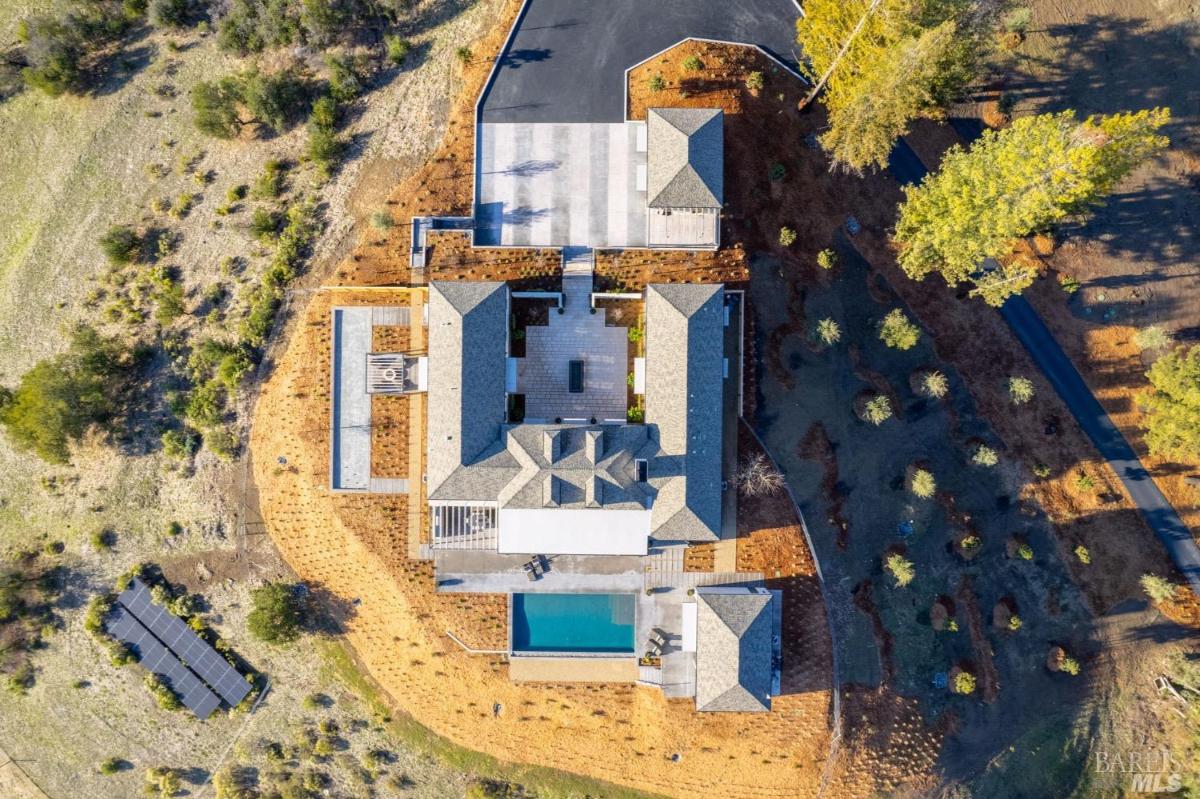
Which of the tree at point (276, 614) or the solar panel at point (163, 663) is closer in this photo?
the tree at point (276, 614)

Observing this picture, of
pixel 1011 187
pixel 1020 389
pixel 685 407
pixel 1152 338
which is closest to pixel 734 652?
pixel 685 407

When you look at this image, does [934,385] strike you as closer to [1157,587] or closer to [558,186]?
[1157,587]

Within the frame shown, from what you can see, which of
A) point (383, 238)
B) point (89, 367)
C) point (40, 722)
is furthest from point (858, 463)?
point (40, 722)

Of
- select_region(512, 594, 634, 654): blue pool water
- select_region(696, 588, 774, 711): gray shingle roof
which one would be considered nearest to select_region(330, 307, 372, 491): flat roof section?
select_region(512, 594, 634, 654): blue pool water

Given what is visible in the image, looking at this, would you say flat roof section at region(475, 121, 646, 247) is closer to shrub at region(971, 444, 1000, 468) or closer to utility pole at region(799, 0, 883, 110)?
utility pole at region(799, 0, 883, 110)

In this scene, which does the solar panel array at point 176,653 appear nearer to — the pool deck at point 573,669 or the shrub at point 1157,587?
the pool deck at point 573,669

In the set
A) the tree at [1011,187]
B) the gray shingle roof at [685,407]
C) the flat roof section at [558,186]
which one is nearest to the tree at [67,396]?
the flat roof section at [558,186]
